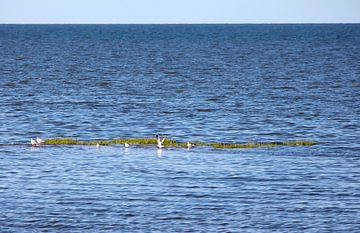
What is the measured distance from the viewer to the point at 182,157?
35.5m

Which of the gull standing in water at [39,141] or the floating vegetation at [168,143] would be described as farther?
the floating vegetation at [168,143]

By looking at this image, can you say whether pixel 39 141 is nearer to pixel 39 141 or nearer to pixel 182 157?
pixel 39 141

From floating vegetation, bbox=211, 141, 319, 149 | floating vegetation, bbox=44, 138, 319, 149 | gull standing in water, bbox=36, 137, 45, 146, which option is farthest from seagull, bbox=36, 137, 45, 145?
floating vegetation, bbox=211, 141, 319, 149

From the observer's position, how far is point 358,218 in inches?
1014

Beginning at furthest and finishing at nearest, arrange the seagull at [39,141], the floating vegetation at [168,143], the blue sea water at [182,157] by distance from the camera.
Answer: the floating vegetation at [168,143] < the seagull at [39,141] < the blue sea water at [182,157]

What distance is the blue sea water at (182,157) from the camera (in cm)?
2602

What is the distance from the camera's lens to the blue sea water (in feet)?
85.4

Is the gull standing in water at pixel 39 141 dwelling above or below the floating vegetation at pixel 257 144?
above

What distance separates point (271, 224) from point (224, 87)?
4356 cm

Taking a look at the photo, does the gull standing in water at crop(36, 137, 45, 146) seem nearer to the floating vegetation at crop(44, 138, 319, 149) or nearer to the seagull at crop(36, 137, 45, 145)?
the seagull at crop(36, 137, 45, 145)

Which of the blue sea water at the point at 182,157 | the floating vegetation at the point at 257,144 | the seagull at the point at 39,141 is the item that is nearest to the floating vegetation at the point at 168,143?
the floating vegetation at the point at 257,144

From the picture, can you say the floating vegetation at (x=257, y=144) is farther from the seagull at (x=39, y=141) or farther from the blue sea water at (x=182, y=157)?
the seagull at (x=39, y=141)

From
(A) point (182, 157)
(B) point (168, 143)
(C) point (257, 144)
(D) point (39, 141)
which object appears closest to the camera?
(A) point (182, 157)

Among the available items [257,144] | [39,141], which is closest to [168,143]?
[257,144]
